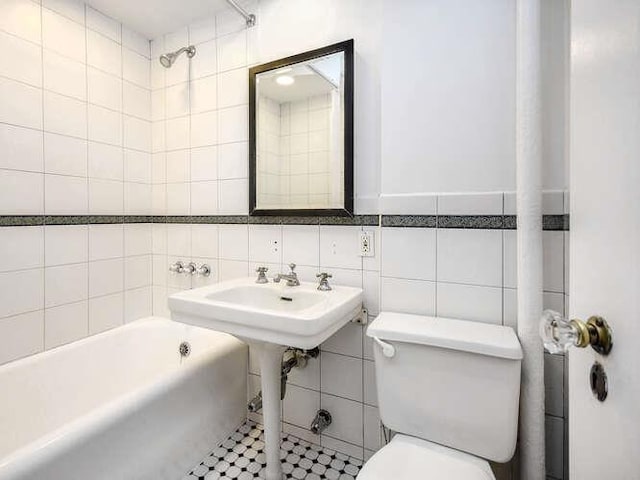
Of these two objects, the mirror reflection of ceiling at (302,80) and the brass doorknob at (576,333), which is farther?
the mirror reflection of ceiling at (302,80)

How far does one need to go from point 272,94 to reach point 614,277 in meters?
1.60

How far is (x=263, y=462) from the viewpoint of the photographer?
1488 mm

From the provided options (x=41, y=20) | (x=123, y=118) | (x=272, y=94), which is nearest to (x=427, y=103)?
(x=272, y=94)

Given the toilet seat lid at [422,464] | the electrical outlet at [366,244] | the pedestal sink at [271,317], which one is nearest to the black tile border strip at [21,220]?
the pedestal sink at [271,317]

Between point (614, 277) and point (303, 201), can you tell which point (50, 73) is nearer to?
point (303, 201)

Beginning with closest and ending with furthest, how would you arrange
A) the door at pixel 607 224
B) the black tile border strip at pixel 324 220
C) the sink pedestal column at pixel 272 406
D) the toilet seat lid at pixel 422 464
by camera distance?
the door at pixel 607 224 → the toilet seat lid at pixel 422 464 → the black tile border strip at pixel 324 220 → the sink pedestal column at pixel 272 406

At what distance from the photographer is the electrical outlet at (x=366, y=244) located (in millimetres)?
1459

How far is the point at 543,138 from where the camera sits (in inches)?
44.1

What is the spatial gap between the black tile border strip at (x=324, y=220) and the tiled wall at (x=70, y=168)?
1.4 inches

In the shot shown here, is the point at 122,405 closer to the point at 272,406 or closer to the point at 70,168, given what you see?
the point at 272,406

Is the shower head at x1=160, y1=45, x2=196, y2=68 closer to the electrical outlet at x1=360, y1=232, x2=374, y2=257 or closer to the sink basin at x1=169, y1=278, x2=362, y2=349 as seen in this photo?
the sink basin at x1=169, y1=278, x2=362, y2=349

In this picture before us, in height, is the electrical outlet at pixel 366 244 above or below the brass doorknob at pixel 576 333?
above

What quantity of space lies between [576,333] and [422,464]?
2.44 ft

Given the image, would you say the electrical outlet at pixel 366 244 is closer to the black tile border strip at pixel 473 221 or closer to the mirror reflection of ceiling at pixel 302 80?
the black tile border strip at pixel 473 221
